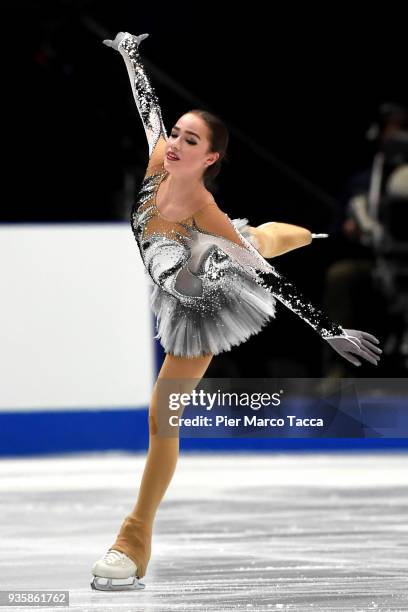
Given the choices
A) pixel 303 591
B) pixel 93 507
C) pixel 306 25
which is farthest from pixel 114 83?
→ pixel 303 591

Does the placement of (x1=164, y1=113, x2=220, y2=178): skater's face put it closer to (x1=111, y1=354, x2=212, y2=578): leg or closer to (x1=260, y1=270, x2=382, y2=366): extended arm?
(x1=260, y1=270, x2=382, y2=366): extended arm

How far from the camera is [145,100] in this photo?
121 inches

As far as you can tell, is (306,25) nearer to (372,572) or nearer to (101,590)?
(372,572)

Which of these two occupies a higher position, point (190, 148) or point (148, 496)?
point (190, 148)

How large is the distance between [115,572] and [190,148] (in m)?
0.93

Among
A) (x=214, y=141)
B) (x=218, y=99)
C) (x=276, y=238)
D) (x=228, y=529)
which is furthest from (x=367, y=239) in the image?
(x=214, y=141)

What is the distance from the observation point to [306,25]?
23.2ft

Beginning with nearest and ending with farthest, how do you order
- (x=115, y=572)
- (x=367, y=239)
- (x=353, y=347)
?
(x=353, y=347)
(x=115, y=572)
(x=367, y=239)

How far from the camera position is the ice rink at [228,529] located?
A: 3305 mm

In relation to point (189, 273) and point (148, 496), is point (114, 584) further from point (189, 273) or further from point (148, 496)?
point (189, 273)

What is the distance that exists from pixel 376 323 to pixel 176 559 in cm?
323

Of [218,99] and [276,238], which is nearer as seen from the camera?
[276,238]

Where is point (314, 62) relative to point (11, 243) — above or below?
above

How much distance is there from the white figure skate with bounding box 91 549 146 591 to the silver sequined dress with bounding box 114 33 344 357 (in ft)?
1.56
